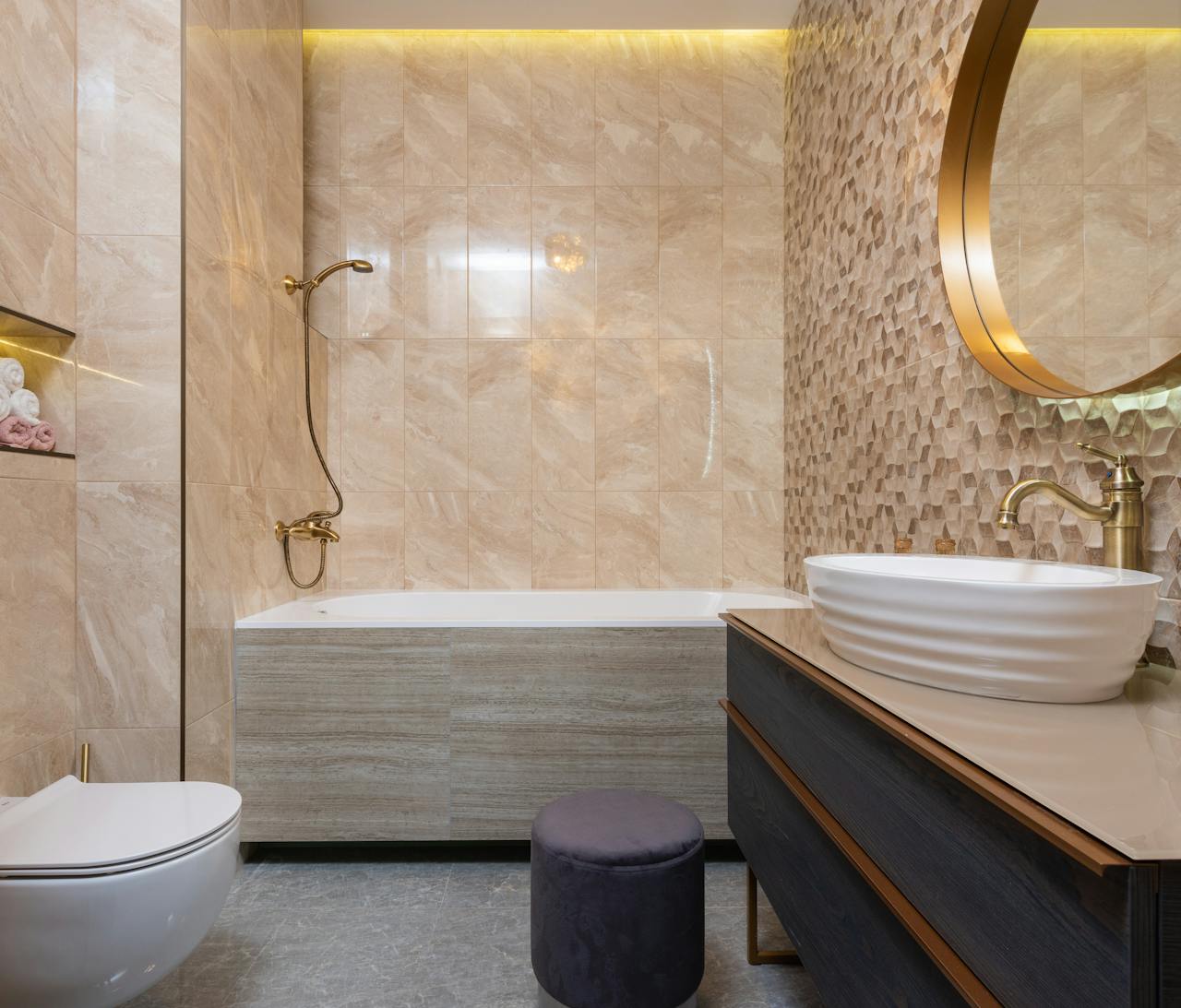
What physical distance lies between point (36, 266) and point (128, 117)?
45cm

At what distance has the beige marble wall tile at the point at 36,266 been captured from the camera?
1591mm

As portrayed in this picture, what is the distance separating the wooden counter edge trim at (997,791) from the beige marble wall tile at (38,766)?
5.50 feet

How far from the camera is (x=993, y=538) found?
147cm

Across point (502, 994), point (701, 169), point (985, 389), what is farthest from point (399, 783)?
Result: point (701, 169)

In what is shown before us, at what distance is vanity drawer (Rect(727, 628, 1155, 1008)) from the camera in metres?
0.48

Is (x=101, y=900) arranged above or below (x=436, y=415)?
below

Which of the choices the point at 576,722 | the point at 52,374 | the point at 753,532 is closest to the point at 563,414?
the point at 753,532

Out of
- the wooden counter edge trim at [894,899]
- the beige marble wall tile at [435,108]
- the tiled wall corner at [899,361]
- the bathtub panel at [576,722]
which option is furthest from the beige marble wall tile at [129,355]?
the tiled wall corner at [899,361]

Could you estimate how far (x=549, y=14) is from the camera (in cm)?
275

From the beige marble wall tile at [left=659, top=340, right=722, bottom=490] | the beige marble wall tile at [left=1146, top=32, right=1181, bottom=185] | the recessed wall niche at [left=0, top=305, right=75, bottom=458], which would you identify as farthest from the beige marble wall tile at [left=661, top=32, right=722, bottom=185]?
the recessed wall niche at [left=0, top=305, right=75, bottom=458]

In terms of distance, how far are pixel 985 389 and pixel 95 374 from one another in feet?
6.70

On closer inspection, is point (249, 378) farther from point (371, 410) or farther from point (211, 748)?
point (211, 748)

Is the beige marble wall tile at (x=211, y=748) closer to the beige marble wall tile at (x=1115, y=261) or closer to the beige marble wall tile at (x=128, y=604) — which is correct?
the beige marble wall tile at (x=128, y=604)

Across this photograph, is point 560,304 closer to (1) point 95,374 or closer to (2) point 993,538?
(1) point 95,374
